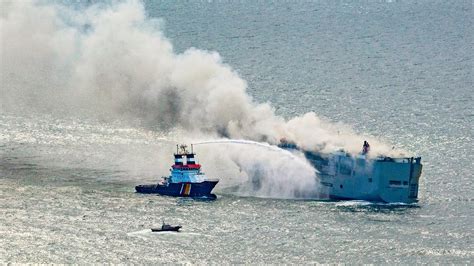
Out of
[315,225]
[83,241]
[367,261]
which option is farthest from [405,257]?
[83,241]

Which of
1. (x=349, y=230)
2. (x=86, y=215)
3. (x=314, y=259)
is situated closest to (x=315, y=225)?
(x=349, y=230)

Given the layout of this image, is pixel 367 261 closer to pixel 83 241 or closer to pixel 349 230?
pixel 349 230

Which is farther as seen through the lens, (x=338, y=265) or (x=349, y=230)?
(x=349, y=230)

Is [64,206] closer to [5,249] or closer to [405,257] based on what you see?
[5,249]

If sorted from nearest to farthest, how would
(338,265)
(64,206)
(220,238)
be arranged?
1. (338,265)
2. (220,238)
3. (64,206)

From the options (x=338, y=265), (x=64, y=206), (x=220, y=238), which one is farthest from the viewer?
(x=64, y=206)

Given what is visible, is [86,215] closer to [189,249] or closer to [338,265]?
[189,249]

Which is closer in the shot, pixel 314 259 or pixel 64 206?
pixel 314 259
